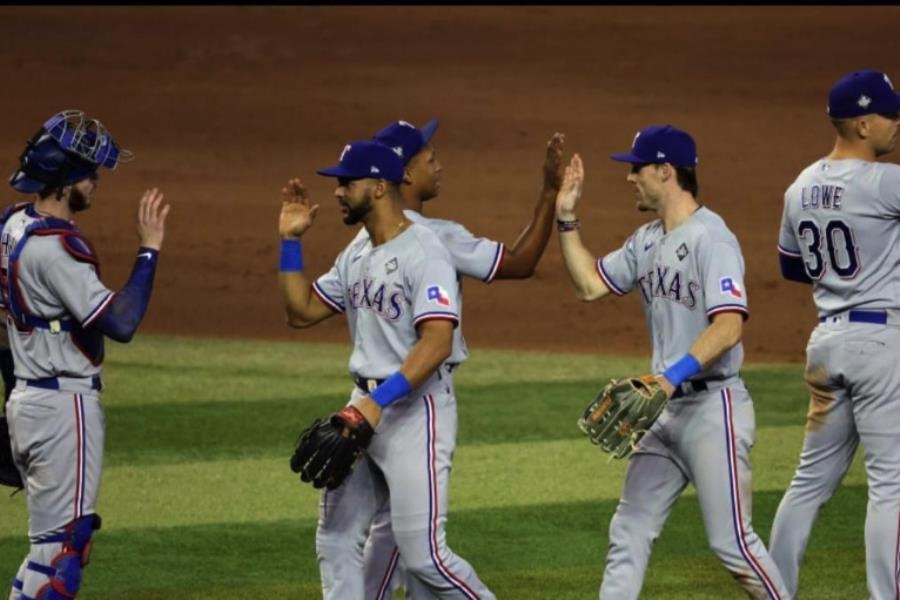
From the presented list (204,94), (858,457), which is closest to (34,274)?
(858,457)

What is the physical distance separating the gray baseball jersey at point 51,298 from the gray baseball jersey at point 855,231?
2.57 metres

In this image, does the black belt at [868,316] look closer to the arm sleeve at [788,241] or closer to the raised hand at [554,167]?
the arm sleeve at [788,241]

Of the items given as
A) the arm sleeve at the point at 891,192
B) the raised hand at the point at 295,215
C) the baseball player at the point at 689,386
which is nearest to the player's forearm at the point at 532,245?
the baseball player at the point at 689,386

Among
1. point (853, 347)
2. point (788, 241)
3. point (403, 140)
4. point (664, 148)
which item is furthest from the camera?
point (788, 241)

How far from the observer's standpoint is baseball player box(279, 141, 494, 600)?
5.61 meters

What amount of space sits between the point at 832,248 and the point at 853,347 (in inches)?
14.6

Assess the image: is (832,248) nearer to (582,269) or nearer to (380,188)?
(582,269)

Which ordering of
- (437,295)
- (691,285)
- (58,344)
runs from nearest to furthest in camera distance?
(437,295)
(58,344)
(691,285)

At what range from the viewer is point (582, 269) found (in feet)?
20.5

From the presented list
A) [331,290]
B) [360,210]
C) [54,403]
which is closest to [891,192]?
[360,210]

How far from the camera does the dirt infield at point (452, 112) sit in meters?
14.7

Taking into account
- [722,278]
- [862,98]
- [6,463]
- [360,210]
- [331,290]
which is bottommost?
[6,463]

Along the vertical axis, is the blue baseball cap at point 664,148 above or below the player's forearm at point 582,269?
above

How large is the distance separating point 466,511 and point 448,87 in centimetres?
1241
